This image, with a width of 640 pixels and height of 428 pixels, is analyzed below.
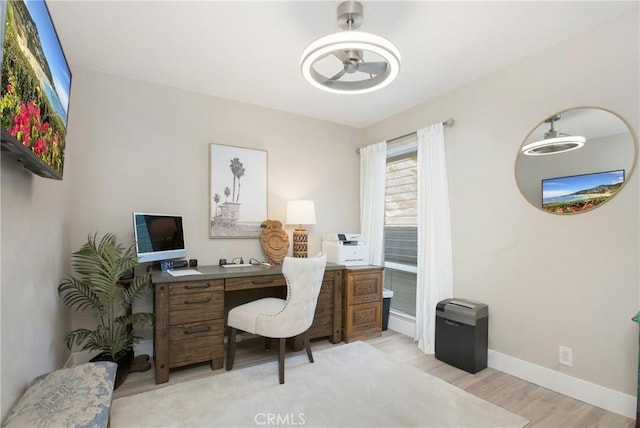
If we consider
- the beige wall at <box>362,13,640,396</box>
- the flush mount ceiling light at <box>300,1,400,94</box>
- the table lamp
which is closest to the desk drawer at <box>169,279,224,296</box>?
the table lamp

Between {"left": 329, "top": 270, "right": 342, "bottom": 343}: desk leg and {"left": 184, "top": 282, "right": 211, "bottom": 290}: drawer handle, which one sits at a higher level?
{"left": 184, "top": 282, "right": 211, "bottom": 290}: drawer handle

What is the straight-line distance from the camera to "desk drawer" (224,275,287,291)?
2.58 m

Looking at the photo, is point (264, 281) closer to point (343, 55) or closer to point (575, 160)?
point (343, 55)

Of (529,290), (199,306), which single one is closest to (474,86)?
(529,290)

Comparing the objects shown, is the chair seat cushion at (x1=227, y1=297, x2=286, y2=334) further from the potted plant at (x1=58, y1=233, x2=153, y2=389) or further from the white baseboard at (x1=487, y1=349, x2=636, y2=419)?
the white baseboard at (x1=487, y1=349, x2=636, y2=419)

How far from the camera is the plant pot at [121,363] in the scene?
223cm

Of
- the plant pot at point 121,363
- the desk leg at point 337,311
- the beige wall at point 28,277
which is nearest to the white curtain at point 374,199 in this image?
the desk leg at point 337,311

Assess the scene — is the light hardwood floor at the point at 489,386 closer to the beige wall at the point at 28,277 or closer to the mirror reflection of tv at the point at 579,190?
the beige wall at the point at 28,277

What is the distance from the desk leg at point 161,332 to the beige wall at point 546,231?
102 inches

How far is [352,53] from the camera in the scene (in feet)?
6.07

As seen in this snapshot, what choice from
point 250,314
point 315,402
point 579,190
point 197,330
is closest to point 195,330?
point 197,330

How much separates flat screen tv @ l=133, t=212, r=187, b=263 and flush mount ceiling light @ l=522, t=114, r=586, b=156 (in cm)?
311

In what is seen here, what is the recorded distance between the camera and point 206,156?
10.4ft

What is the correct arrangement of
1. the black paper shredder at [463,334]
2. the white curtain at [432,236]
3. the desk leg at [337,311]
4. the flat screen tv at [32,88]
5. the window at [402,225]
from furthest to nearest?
the window at [402,225]
the desk leg at [337,311]
the white curtain at [432,236]
the black paper shredder at [463,334]
the flat screen tv at [32,88]
